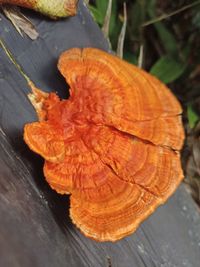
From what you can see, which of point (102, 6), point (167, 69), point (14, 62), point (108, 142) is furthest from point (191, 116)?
point (14, 62)

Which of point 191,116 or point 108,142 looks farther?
point 191,116

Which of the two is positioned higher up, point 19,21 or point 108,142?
point 19,21

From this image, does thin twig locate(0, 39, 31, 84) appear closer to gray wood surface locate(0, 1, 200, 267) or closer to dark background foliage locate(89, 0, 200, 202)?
gray wood surface locate(0, 1, 200, 267)

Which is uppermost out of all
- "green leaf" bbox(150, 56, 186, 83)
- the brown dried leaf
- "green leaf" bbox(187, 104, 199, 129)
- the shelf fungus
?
the brown dried leaf

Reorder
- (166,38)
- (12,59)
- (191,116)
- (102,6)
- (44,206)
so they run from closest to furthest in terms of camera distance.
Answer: (44,206) → (12,59) → (102,6) → (191,116) → (166,38)

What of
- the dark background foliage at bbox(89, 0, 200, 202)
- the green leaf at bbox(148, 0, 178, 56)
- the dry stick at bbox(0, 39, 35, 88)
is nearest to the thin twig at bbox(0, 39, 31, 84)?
the dry stick at bbox(0, 39, 35, 88)

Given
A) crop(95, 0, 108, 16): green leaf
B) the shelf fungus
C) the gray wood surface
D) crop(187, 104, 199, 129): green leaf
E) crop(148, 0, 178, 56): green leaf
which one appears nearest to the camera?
the gray wood surface

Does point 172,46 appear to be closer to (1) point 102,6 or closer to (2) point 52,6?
(1) point 102,6
